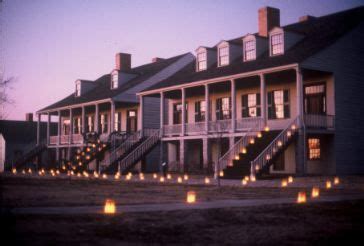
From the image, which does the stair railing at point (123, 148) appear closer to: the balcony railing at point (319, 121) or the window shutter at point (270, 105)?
the window shutter at point (270, 105)

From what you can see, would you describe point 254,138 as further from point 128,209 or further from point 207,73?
point 128,209

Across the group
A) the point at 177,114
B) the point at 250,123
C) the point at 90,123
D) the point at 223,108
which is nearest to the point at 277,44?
the point at 250,123

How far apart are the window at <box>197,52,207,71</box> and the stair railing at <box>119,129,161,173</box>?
5264mm

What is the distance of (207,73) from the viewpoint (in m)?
31.1

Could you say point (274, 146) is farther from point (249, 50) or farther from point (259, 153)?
point (249, 50)

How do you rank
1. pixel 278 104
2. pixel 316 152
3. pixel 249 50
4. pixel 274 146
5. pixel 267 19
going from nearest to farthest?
pixel 274 146
pixel 316 152
pixel 278 104
pixel 249 50
pixel 267 19

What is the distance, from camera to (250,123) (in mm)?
26844

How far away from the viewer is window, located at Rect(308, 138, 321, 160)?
27.0 meters

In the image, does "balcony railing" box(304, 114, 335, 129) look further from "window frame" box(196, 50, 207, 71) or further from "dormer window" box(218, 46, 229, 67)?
"window frame" box(196, 50, 207, 71)

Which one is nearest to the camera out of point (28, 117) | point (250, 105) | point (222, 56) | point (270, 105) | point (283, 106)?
point (283, 106)

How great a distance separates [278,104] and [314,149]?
3433 mm

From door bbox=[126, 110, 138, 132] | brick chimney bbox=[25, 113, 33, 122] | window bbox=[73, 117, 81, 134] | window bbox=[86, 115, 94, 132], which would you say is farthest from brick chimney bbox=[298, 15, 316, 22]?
brick chimney bbox=[25, 113, 33, 122]

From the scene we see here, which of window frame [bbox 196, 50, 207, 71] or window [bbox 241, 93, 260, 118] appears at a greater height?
window frame [bbox 196, 50, 207, 71]

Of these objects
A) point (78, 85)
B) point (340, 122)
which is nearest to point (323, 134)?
point (340, 122)
